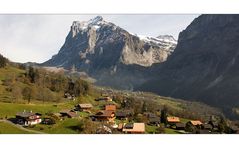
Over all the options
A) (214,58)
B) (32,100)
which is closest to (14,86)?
(32,100)

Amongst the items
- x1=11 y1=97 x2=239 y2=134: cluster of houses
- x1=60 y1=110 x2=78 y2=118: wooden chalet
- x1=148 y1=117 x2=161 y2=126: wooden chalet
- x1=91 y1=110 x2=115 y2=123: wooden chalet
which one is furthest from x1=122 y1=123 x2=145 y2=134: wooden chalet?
x1=60 y1=110 x2=78 y2=118: wooden chalet

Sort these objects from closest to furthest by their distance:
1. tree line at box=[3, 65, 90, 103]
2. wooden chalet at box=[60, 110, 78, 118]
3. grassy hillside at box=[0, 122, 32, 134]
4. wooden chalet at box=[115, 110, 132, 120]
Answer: grassy hillside at box=[0, 122, 32, 134], wooden chalet at box=[60, 110, 78, 118], wooden chalet at box=[115, 110, 132, 120], tree line at box=[3, 65, 90, 103]

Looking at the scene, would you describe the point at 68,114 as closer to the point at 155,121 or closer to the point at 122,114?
the point at 122,114

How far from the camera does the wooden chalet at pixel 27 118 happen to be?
3856cm

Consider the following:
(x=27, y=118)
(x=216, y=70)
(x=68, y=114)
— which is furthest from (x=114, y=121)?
(x=216, y=70)

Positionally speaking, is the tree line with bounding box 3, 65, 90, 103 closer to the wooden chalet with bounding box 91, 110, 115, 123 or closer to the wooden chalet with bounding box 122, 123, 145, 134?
the wooden chalet with bounding box 91, 110, 115, 123

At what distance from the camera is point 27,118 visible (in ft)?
130

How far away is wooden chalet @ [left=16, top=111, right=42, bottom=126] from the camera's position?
127 ft

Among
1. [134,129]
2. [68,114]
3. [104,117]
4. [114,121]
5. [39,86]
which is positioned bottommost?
[134,129]

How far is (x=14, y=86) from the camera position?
2162 inches
